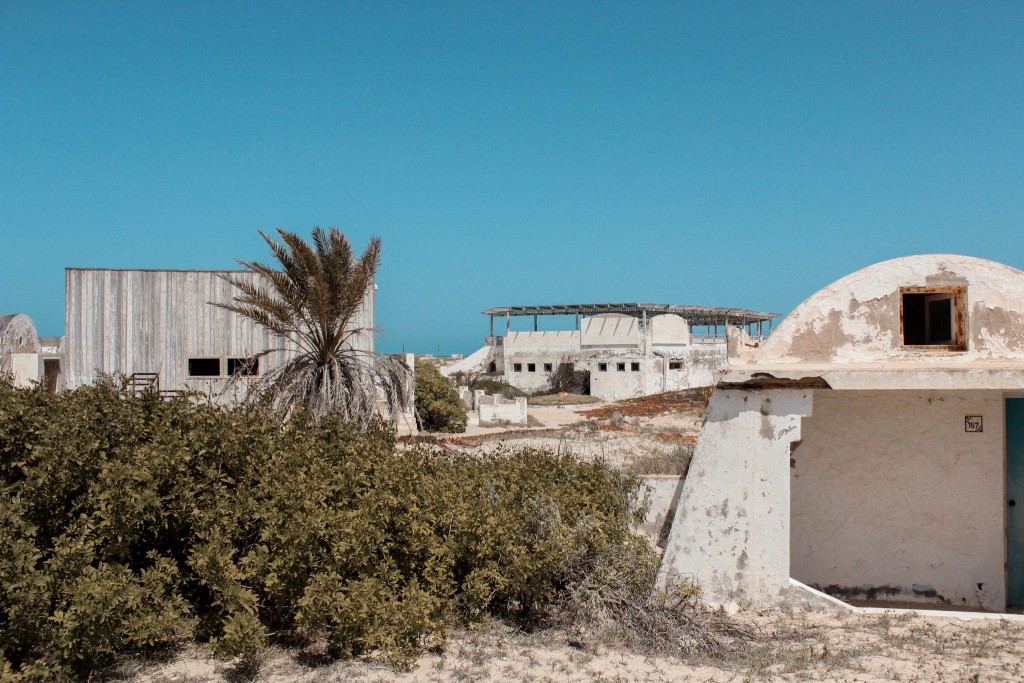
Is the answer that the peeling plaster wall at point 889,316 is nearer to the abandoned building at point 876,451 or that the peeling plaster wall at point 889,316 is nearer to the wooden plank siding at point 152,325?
the abandoned building at point 876,451

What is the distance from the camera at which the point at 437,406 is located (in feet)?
84.0

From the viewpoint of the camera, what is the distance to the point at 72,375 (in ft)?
62.1

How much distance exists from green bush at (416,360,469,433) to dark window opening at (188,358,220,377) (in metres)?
7.20

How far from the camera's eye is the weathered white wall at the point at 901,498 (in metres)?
8.79

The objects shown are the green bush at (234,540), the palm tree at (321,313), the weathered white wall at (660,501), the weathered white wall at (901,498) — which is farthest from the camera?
the palm tree at (321,313)

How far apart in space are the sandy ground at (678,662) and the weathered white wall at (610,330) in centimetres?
3876

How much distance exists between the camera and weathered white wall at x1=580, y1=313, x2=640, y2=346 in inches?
1795

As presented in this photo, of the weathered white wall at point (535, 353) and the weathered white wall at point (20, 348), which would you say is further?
the weathered white wall at point (535, 353)

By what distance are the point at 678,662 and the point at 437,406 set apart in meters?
19.9

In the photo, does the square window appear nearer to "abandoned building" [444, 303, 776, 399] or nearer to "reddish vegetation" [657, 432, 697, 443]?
"reddish vegetation" [657, 432, 697, 443]

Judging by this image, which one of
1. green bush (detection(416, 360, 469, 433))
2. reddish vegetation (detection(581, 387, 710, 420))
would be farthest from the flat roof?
green bush (detection(416, 360, 469, 433))

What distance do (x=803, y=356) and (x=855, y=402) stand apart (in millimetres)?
1419

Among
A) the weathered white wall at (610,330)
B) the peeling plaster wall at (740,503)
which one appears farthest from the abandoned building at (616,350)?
the peeling plaster wall at (740,503)

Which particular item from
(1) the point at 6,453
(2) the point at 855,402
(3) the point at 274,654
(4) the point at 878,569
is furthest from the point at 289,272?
(4) the point at 878,569
